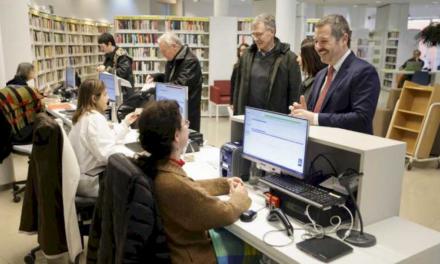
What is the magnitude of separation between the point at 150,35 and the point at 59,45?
2209 millimetres

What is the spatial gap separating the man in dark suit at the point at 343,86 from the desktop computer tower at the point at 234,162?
0.40 metres

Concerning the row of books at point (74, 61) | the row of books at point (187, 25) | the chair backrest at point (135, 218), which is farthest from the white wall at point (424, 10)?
the chair backrest at point (135, 218)

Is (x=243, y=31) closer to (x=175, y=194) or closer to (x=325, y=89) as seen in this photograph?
(x=325, y=89)

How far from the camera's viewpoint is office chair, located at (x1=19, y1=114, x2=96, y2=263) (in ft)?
7.79

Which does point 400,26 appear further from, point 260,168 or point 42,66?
point 260,168

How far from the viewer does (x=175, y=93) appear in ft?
10.1

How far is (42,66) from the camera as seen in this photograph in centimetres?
730

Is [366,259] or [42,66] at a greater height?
[42,66]

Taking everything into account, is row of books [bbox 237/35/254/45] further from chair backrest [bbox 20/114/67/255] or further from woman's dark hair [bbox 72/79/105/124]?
chair backrest [bbox 20/114/67/255]

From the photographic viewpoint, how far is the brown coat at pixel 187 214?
1.55m

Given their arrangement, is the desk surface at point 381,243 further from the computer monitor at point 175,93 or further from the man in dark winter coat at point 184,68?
the man in dark winter coat at point 184,68

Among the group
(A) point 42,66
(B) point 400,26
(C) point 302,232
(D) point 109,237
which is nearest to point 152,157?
(D) point 109,237

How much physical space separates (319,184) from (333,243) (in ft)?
1.37

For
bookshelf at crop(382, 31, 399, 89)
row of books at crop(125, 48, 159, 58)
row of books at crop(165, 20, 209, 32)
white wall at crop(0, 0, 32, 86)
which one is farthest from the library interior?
bookshelf at crop(382, 31, 399, 89)
